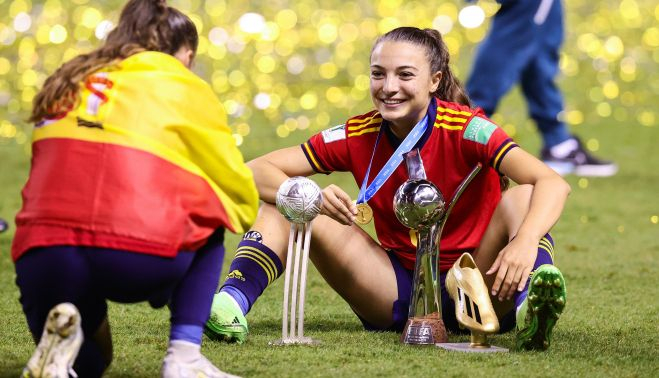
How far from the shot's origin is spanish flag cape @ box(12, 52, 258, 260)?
6.34 feet

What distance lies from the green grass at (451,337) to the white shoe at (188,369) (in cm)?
19

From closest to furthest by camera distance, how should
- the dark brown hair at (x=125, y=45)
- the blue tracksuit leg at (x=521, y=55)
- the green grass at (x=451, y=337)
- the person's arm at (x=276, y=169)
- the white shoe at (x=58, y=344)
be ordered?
the white shoe at (x=58, y=344), the dark brown hair at (x=125, y=45), the green grass at (x=451, y=337), the person's arm at (x=276, y=169), the blue tracksuit leg at (x=521, y=55)

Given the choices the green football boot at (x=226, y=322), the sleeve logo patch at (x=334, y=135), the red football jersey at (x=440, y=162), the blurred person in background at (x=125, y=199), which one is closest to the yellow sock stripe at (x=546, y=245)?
the red football jersey at (x=440, y=162)

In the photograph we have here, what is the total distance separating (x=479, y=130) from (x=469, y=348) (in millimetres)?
453

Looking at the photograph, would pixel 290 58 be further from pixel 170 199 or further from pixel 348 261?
pixel 170 199

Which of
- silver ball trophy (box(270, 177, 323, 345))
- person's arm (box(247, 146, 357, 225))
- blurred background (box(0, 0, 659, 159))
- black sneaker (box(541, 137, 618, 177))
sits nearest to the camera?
silver ball trophy (box(270, 177, 323, 345))

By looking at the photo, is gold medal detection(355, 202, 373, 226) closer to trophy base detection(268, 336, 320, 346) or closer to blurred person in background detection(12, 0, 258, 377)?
trophy base detection(268, 336, 320, 346)

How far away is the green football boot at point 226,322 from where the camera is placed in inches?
100

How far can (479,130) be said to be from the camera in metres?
2.59

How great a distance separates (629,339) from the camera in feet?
8.72

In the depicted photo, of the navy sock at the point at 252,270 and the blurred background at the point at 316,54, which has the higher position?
the blurred background at the point at 316,54

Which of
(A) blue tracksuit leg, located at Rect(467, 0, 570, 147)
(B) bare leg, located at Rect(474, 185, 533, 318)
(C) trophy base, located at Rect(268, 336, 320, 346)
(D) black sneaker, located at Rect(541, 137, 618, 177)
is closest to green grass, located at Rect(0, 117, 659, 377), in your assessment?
(C) trophy base, located at Rect(268, 336, 320, 346)

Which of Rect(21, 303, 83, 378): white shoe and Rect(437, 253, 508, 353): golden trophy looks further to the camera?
Rect(437, 253, 508, 353): golden trophy

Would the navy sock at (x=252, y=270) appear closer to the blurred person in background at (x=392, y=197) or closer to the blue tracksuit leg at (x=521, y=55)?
the blurred person in background at (x=392, y=197)
